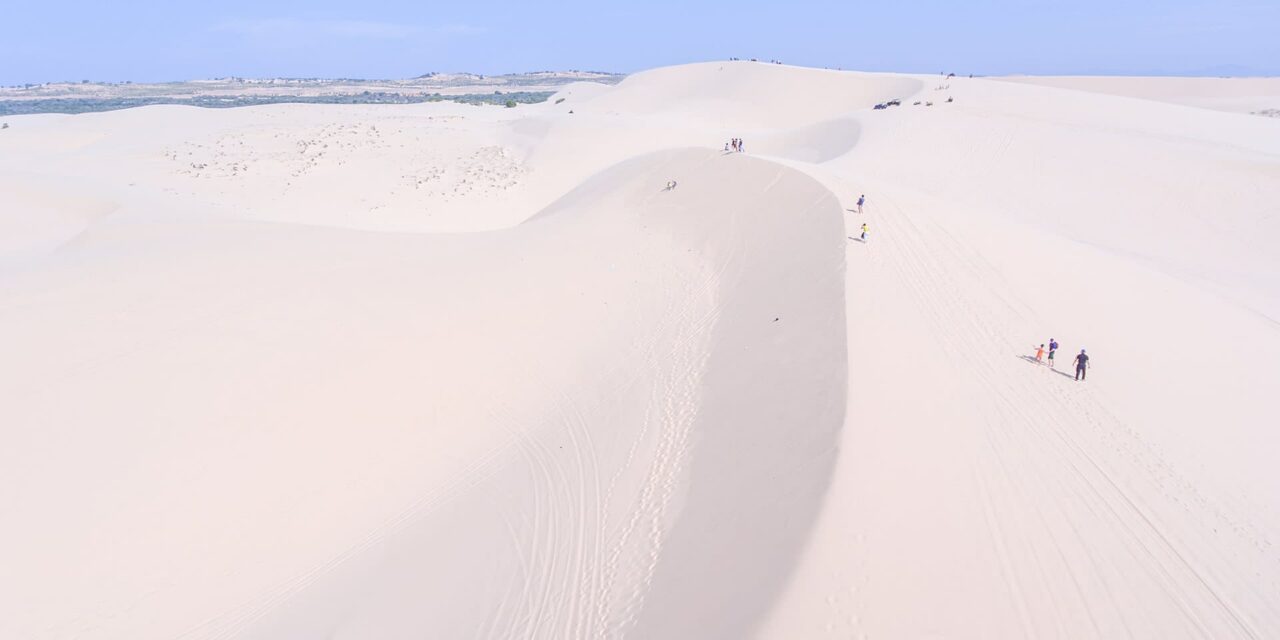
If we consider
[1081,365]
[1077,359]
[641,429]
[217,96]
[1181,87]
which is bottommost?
[641,429]

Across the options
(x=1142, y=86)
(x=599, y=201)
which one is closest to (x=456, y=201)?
(x=599, y=201)

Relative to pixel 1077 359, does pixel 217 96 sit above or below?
above

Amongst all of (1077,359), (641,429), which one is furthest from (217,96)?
(1077,359)

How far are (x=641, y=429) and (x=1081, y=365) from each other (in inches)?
286

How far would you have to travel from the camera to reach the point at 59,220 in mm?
23016

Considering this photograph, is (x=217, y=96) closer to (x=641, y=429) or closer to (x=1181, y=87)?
(x=641, y=429)

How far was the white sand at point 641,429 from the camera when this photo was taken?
7.19 m

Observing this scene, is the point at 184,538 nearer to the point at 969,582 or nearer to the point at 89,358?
the point at 89,358

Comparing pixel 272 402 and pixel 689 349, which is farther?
pixel 689 349

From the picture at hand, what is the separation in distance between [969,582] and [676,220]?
591 inches

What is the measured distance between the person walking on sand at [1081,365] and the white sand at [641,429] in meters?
0.27

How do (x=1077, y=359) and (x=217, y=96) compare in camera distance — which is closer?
(x=1077, y=359)

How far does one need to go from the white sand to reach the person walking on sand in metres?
0.27

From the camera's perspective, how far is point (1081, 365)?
11.4 meters
